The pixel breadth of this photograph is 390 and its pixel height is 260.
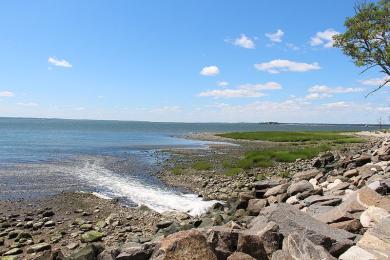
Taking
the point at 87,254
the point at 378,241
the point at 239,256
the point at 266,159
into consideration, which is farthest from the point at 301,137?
the point at 239,256

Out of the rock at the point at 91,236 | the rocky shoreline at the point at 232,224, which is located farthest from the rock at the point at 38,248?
the rock at the point at 91,236

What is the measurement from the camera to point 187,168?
4259cm

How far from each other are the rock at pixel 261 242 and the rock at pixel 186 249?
1.02 m

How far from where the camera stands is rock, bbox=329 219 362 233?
1155cm

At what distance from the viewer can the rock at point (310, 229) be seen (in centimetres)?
1005

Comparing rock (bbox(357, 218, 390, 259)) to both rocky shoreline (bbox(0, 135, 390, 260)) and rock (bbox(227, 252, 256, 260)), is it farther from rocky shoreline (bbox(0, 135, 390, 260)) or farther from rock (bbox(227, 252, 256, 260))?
rock (bbox(227, 252, 256, 260))

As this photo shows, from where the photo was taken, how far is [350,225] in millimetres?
11625

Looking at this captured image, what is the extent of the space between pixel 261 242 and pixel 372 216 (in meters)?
3.81

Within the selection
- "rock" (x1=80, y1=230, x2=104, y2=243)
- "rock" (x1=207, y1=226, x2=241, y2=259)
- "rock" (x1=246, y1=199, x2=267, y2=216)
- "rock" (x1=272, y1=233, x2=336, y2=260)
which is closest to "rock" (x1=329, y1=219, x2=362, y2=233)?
"rock" (x1=272, y1=233, x2=336, y2=260)

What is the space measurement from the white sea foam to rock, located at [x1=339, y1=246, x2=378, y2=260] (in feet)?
44.5

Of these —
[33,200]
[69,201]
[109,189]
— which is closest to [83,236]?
[69,201]

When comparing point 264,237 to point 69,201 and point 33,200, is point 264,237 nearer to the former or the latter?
point 69,201

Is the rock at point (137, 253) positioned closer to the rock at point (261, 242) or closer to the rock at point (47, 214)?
the rock at point (261, 242)

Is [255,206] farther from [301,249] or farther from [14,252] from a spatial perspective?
[14,252]
